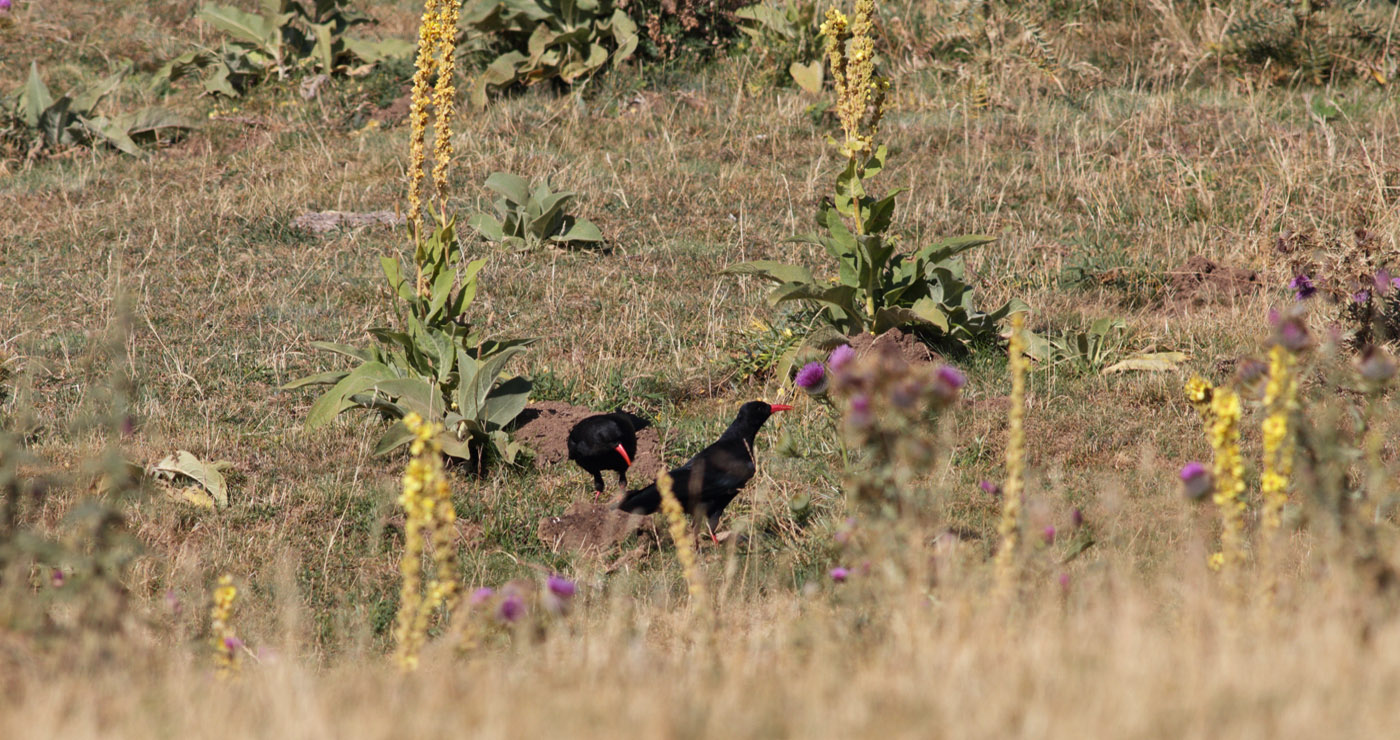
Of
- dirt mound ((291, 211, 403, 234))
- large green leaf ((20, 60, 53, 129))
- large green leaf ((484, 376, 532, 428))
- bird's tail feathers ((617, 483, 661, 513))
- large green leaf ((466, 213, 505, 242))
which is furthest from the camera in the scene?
large green leaf ((20, 60, 53, 129))

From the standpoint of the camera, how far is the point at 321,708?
239 cm

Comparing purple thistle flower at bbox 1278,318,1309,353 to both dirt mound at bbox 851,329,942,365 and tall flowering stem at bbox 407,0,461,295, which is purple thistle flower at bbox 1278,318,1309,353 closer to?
tall flowering stem at bbox 407,0,461,295

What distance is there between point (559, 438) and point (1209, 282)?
4.06 metres

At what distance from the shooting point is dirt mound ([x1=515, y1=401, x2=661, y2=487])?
5.76 metres

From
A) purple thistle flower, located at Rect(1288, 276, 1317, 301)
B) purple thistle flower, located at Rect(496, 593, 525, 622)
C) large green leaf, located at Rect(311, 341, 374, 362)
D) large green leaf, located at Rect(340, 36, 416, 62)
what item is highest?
purple thistle flower, located at Rect(496, 593, 525, 622)

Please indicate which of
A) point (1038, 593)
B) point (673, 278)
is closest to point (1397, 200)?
point (673, 278)

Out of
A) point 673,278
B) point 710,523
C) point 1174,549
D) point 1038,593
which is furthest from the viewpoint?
point 673,278

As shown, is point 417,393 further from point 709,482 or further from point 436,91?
point 709,482

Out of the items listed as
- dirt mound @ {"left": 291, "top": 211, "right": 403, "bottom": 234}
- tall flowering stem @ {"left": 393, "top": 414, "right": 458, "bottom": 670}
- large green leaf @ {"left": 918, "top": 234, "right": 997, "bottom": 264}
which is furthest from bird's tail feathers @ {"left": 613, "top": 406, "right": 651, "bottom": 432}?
dirt mound @ {"left": 291, "top": 211, "right": 403, "bottom": 234}

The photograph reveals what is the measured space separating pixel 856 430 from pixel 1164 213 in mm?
6609

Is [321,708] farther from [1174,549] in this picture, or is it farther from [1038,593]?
[1174,549]

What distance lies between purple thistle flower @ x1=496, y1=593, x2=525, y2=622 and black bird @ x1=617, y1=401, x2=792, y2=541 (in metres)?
1.72

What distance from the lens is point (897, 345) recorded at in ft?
20.8

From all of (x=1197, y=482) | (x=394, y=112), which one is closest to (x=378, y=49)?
(x=394, y=112)
